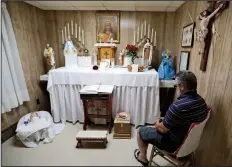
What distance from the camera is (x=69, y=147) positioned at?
1694mm

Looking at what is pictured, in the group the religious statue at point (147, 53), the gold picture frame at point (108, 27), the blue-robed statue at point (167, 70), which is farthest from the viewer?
the gold picture frame at point (108, 27)

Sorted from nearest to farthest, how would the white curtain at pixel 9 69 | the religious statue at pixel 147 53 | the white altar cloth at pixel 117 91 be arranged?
1. the white curtain at pixel 9 69
2. the white altar cloth at pixel 117 91
3. the religious statue at pixel 147 53

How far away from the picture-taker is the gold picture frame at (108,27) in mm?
2425

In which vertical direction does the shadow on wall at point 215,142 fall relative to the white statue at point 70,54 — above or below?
below

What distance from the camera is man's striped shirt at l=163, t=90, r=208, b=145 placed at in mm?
998

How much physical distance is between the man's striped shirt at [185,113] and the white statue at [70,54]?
1.90 metres

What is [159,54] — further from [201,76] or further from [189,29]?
[201,76]

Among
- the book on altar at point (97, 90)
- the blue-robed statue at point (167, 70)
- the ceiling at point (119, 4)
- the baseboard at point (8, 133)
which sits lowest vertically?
the baseboard at point (8, 133)

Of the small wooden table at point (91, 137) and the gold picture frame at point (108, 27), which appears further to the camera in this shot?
the gold picture frame at point (108, 27)

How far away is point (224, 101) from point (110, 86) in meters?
1.37

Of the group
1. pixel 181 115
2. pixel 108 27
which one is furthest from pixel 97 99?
pixel 108 27

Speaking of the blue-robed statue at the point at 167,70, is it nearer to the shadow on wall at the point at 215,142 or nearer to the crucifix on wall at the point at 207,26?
the crucifix on wall at the point at 207,26

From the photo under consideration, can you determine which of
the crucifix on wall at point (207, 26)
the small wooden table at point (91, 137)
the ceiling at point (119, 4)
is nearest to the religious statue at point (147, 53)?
the ceiling at point (119, 4)

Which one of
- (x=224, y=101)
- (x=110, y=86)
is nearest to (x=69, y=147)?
(x=110, y=86)
